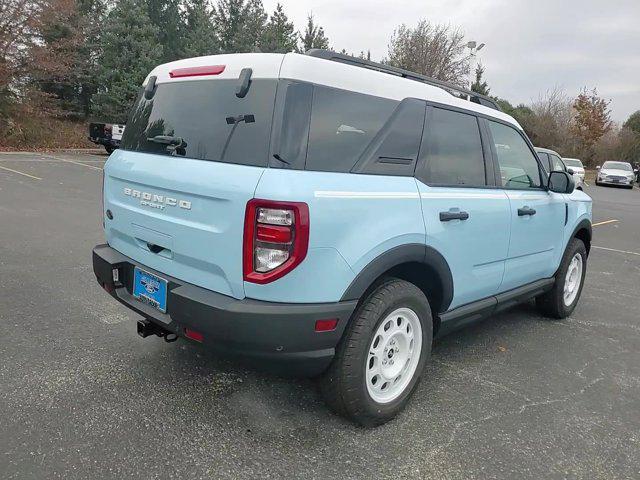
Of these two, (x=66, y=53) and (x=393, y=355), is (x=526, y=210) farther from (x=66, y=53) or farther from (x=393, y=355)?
(x=66, y=53)

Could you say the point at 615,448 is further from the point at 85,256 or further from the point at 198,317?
the point at 85,256

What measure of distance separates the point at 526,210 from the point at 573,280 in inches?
68.0

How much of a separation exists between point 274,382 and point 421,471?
1.12 meters

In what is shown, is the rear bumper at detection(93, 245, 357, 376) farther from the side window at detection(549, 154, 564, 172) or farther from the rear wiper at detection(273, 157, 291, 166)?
the side window at detection(549, 154, 564, 172)

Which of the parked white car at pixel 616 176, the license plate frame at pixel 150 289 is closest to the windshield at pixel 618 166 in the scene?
the parked white car at pixel 616 176

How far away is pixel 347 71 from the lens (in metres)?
2.61

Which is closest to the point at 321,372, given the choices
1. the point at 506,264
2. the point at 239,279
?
the point at 239,279

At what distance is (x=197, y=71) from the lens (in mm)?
2838

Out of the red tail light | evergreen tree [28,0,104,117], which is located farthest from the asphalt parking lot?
evergreen tree [28,0,104,117]

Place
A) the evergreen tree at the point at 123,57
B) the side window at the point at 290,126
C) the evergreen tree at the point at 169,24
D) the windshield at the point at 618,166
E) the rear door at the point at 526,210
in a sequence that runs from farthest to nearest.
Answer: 1. the evergreen tree at the point at 169,24
2. the windshield at the point at 618,166
3. the evergreen tree at the point at 123,57
4. the rear door at the point at 526,210
5. the side window at the point at 290,126

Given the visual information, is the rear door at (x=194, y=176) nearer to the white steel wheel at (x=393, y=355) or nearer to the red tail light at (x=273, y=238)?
the red tail light at (x=273, y=238)

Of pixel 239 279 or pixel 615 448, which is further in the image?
pixel 615 448

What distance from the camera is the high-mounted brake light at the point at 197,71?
271 centimetres

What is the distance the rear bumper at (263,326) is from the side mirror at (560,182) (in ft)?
8.51
